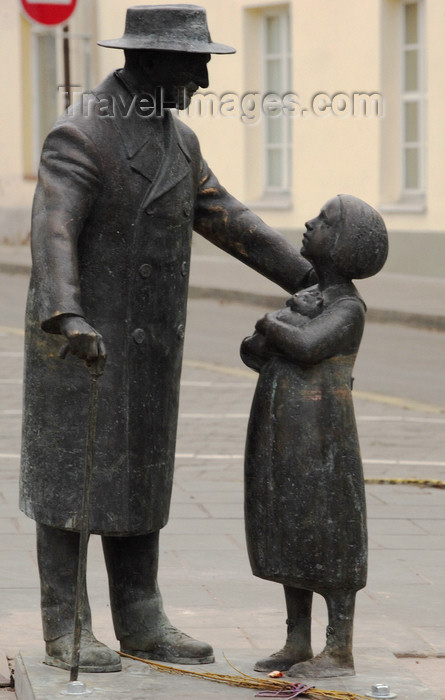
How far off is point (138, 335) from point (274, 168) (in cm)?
1843

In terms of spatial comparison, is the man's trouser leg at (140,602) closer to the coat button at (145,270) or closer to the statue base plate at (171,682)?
the statue base plate at (171,682)

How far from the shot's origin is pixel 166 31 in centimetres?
442

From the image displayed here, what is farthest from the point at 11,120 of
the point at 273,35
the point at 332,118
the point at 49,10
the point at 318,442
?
the point at 318,442

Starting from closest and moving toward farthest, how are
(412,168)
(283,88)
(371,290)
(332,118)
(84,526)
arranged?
(84,526), (371,290), (412,168), (332,118), (283,88)

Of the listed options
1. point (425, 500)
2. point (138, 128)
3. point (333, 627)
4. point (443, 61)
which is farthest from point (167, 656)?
point (443, 61)

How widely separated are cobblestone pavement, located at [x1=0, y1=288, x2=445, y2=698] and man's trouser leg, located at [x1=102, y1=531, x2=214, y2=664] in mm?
300

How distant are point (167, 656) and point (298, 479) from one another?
775 millimetres

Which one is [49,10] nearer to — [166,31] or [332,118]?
[332,118]

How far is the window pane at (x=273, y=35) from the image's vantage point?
73.0 feet

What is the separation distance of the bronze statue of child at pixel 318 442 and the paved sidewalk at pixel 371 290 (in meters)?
11.4

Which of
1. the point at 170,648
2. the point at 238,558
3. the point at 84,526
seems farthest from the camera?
the point at 238,558

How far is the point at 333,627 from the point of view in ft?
14.6

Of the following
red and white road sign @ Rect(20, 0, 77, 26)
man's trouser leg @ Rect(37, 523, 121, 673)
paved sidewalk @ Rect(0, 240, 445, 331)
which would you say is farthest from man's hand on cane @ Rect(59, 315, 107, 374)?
paved sidewalk @ Rect(0, 240, 445, 331)

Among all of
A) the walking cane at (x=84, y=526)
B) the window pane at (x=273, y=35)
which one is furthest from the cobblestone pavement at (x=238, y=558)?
the window pane at (x=273, y=35)
